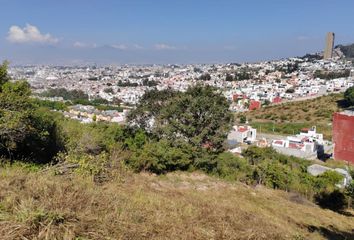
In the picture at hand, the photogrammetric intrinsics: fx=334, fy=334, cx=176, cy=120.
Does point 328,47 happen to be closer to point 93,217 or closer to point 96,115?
point 96,115

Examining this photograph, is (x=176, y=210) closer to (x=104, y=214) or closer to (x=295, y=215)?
(x=104, y=214)

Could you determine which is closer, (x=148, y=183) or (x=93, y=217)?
(x=93, y=217)

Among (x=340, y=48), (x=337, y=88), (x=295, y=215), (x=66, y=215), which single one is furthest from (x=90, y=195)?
(x=340, y=48)

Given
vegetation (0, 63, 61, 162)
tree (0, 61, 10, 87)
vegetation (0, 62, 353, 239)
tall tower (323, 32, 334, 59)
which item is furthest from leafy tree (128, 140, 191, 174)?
tall tower (323, 32, 334, 59)

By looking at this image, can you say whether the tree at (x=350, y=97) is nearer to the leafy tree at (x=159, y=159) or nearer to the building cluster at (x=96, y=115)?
the building cluster at (x=96, y=115)

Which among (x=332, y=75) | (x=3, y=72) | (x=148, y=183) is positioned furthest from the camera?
(x=332, y=75)

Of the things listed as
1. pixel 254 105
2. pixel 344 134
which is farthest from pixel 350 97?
pixel 344 134
